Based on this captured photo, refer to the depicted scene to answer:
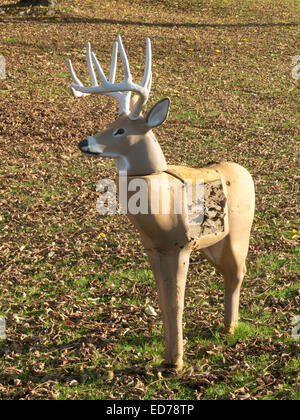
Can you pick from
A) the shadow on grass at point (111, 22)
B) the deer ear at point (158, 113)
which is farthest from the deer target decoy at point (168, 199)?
the shadow on grass at point (111, 22)

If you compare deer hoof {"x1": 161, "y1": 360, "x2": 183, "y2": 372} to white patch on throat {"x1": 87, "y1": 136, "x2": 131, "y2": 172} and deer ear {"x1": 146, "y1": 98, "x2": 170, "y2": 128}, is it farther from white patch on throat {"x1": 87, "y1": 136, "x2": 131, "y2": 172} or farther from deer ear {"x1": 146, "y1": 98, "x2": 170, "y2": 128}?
deer ear {"x1": 146, "y1": 98, "x2": 170, "y2": 128}

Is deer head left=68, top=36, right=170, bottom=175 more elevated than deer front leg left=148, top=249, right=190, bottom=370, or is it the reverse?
deer head left=68, top=36, right=170, bottom=175

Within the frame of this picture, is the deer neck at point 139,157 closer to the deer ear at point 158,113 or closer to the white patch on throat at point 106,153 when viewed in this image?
the white patch on throat at point 106,153

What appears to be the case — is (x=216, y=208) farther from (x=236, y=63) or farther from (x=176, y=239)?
(x=236, y=63)

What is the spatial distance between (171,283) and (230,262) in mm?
696

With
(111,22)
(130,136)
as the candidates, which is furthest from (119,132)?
(111,22)

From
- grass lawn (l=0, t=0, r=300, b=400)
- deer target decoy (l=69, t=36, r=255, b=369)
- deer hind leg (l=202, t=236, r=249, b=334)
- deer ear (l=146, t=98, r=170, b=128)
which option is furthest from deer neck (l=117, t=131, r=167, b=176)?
grass lawn (l=0, t=0, r=300, b=400)

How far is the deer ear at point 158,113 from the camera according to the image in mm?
3574

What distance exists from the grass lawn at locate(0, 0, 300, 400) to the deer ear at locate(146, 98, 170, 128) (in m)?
2.04

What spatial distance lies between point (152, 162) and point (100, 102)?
332 inches

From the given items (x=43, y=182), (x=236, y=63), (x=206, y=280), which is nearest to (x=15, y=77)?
(x=43, y=182)

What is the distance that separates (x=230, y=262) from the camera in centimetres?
438

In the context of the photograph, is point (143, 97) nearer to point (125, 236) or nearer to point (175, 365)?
point (175, 365)

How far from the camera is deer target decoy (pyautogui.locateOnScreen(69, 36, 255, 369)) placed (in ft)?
12.0
